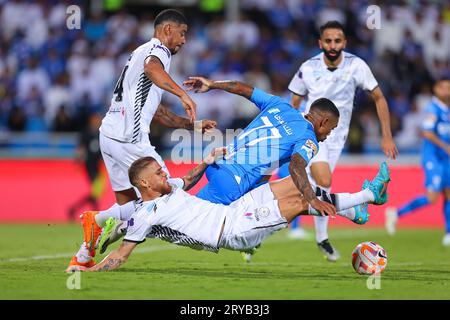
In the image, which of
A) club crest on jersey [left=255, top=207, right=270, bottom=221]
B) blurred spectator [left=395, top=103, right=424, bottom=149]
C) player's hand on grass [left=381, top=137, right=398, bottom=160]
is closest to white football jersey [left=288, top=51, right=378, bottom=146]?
player's hand on grass [left=381, top=137, right=398, bottom=160]

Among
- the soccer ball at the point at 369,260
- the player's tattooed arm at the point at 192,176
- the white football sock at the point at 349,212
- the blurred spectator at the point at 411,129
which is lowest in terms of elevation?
the soccer ball at the point at 369,260

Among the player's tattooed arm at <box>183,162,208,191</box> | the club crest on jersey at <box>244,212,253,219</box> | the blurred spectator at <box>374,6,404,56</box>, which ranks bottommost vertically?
the club crest on jersey at <box>244,212,253,219</box>

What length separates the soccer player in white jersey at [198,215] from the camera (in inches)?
346

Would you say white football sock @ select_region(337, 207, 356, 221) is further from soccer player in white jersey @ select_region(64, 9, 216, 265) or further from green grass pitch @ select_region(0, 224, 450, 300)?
soccer player in white jersey @ select_region(64, 9, 216, 265)

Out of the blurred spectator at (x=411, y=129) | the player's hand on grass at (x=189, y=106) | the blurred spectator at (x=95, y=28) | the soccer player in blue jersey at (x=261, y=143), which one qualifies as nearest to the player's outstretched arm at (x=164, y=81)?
the player's hand on grass at (x=189, y=106)

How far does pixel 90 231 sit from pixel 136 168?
83cm

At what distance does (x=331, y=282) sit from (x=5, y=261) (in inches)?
153

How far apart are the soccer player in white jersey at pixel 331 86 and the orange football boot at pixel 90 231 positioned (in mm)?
3365

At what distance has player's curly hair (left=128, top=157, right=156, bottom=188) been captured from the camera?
903 cm

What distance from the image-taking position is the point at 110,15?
2264 centimetres

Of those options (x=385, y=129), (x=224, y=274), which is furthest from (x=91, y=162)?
(x=224, y=274)

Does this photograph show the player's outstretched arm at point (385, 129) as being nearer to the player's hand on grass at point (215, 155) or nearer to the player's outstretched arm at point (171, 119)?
the player's hand on grass at point (215, 155)

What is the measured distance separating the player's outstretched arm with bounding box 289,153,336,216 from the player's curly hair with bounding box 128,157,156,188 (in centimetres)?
141
